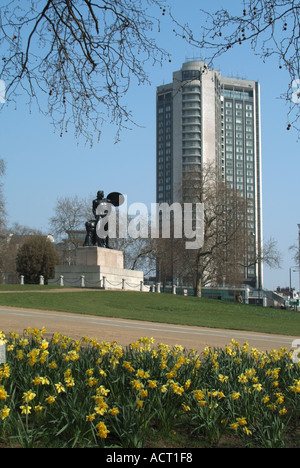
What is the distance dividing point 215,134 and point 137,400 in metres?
139

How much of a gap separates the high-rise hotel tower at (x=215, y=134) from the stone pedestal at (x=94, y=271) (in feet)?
307

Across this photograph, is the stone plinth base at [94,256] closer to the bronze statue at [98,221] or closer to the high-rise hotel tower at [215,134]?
the bronze statue at [98,221]

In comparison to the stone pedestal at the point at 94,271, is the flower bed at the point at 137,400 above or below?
below

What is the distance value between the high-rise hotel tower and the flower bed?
415 feet

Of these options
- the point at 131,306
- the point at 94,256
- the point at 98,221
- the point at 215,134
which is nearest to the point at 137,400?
the point at 131,306

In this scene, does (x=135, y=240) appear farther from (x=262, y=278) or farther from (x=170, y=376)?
(x=262, y=278)

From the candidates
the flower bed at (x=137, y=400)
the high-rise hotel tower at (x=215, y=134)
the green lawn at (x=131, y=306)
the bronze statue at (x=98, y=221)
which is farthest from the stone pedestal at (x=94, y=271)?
the high-rise hotel tower at (x=215, y=134)

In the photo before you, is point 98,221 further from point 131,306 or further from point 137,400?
point 137,400

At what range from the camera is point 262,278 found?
522ft

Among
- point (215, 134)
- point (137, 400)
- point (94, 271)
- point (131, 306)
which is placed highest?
point (215, 134)

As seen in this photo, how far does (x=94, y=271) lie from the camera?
123ft

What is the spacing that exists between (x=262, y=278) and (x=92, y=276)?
128m

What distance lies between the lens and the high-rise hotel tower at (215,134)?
133375 mm
